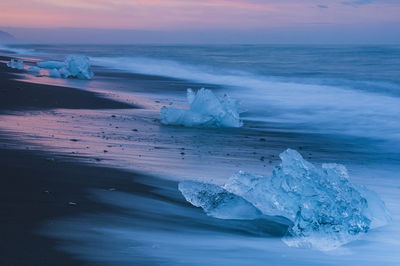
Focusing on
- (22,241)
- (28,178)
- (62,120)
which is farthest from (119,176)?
(62,120)

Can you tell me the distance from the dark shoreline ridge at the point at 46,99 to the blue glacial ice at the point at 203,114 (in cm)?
290

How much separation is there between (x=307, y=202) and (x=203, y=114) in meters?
6.04

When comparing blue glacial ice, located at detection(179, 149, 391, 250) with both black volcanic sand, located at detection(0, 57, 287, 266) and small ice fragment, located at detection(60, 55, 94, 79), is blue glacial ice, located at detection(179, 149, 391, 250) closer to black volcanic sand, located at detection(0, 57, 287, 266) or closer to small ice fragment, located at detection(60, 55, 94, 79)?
black volcanic sand, located at detection(0, 57, 287, 266)

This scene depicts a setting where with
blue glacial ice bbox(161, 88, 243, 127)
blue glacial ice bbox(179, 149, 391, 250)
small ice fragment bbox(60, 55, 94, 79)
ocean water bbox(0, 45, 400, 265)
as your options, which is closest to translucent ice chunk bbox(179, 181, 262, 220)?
blue glacial ice bbox(179, 149, 391, 250)

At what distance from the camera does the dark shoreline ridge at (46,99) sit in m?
11.7

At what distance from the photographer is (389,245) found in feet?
14.6

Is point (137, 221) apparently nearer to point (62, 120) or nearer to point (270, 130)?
point (62, 120)

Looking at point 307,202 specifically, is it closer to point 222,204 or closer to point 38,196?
point 222,204

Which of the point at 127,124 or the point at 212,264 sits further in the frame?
the point at 127,124

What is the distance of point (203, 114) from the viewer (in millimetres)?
10500

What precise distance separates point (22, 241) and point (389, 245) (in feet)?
9.17

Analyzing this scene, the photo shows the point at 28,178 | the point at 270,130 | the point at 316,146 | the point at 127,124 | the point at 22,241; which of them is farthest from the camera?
the point at 270,130

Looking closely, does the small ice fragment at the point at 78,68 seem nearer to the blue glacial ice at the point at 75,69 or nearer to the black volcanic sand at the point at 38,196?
the blue glacial ice at the point at 75,69

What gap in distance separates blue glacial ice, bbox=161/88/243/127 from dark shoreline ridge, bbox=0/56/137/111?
114 inches
